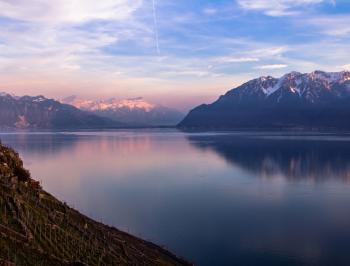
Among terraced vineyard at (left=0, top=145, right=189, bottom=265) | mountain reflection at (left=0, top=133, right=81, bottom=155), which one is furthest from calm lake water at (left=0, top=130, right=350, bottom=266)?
mountain reflection at (left=0, top=133, right=81, bottom=155)

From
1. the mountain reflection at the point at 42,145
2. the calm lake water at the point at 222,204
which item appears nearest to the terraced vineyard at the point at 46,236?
the calm lake water at the point at 222,204

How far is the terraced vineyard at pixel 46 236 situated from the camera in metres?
14.2

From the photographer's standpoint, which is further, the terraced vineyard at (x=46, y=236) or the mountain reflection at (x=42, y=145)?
the mountain reflection at (x=42, y=145)

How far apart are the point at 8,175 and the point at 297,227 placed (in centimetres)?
2161

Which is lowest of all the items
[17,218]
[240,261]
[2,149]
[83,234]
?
[240,261]

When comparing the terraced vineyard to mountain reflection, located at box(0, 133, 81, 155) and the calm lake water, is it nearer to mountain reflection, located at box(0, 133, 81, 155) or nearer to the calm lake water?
the calm lake water

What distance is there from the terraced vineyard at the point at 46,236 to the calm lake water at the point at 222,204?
6133mm

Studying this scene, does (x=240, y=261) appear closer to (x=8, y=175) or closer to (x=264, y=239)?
(x=264, y=239)

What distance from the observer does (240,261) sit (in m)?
25.8

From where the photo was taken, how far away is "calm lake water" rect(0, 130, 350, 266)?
91.0ft

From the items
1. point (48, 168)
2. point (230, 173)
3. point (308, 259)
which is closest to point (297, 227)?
point (308, 259)

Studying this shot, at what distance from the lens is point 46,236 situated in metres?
16.6

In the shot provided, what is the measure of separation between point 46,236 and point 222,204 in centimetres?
2667

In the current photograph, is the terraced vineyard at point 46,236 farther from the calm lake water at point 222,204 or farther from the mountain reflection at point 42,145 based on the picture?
the mountain reflection at point 42,145
